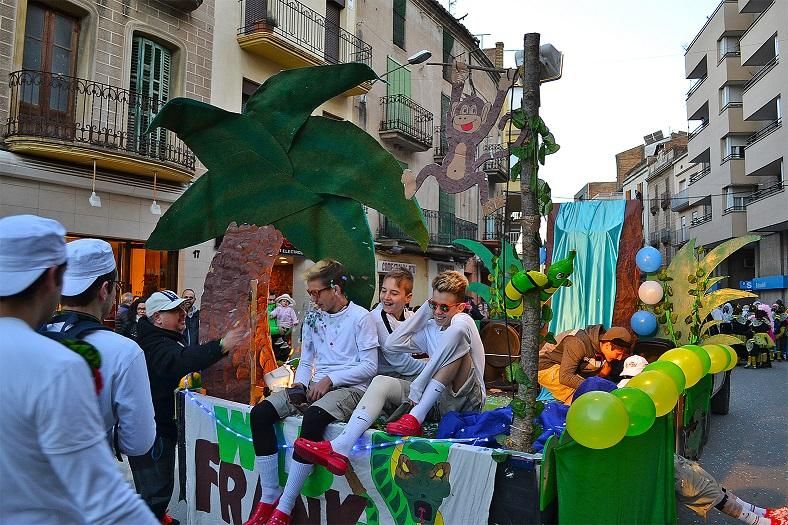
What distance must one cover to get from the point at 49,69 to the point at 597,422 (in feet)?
38.5

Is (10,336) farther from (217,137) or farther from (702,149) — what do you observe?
(702,149)

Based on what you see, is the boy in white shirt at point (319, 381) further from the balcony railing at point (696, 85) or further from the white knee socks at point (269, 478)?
the balcony railing at point (696, 85)

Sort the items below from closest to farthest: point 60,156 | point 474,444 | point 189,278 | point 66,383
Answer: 1. point 66,383
2. point 474,444
3. point 60,156
4. point 189,278

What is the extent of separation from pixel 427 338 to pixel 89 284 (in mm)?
2802

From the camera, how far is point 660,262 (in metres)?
7.54

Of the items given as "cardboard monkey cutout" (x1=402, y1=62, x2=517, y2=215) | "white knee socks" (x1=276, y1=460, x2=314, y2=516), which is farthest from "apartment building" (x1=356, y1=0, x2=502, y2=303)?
"white knee socks" (x1=276, y1=460, x2=314, y2=516)

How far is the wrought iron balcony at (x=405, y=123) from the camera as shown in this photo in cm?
2005

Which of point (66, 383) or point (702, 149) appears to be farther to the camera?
point (702, 149)

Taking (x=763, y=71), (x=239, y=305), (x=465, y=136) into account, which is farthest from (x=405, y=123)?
(x=465, y=136)

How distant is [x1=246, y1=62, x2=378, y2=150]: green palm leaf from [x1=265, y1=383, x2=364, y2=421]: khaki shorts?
2607mm

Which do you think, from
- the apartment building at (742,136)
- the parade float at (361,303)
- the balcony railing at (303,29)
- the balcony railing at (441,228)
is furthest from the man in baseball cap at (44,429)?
the apartment building at (742,136)

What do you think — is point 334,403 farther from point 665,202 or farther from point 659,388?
point 665,202

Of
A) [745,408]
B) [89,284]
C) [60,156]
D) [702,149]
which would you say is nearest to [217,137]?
[89,284]

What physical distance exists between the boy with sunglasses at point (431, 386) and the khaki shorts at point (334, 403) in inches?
7.0
